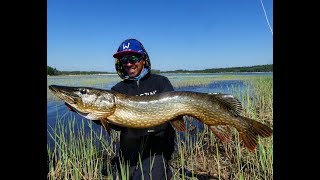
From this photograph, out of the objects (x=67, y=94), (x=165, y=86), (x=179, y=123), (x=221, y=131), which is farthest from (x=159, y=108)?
(x=67, y=94)

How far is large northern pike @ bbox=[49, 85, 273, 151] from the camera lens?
2.54 meters

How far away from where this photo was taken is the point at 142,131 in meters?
3.15

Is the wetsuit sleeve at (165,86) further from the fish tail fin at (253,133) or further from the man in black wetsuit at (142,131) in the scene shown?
the fish tail fin at (253,133)

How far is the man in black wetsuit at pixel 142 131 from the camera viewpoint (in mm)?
3154

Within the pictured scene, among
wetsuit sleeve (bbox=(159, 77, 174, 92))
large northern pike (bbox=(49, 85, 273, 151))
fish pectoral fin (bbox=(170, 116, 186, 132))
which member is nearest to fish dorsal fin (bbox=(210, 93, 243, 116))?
large northern pike (bbox=(49, 85, 273, 151))

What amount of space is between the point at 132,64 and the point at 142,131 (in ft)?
2.23

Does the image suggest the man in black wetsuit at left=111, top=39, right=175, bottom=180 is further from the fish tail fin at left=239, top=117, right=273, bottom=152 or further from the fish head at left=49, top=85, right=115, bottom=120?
the fish tail fin at left=239, top=117, right=273, bottom=152

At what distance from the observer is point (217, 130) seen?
263cm

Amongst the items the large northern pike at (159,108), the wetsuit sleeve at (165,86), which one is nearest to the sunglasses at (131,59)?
the wetsuit sleeve at (165,86)
